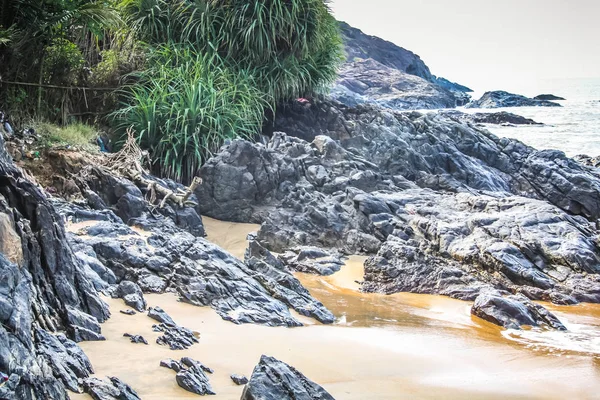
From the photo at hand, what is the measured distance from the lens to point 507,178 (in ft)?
39.5

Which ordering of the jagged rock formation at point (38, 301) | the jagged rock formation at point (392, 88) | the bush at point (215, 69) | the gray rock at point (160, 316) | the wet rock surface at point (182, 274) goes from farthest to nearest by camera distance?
the jagged rock formation at point (392, 88)
the bush at point (215, 69)
the wet rock surface at point (182, 274)
the gray rock at point (160, 316)
the jagged rock formation at point (38, 301)

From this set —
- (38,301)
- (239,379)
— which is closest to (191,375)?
(239,379)

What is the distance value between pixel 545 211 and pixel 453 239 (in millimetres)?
1516

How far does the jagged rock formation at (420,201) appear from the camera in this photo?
6.91 metres

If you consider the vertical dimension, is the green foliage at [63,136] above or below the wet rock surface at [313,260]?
above

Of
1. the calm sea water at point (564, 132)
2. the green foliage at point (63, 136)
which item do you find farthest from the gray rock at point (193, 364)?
the calm sea water at point (564, 132)

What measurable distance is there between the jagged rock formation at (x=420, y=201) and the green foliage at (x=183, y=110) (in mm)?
732

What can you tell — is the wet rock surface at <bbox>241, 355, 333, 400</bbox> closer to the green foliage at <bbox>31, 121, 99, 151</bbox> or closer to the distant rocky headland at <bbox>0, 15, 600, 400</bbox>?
the distant rocky headland at <bbox>0, 15, 600, 400</bbox>

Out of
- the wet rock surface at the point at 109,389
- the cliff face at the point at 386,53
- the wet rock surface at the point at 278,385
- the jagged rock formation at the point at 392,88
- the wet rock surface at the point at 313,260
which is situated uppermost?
the cliff face at the point at 386,53

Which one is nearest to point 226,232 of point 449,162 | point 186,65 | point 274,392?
point 186,65

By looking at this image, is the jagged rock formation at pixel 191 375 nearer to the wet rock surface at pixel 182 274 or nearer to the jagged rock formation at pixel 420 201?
the wet rock surface at pixel 182 274

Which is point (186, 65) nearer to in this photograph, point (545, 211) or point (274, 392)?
point (545, 211)

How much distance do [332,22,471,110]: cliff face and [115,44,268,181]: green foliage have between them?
26.5 meters

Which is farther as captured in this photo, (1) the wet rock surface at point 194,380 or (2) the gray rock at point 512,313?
(2) the gray rock at point 512,313
